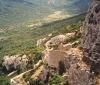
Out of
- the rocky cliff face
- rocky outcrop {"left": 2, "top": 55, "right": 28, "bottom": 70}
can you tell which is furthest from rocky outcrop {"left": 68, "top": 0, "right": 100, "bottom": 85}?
rocky outcrop {"left": 2, "top": 55, "right": 28, "bottom": 70}

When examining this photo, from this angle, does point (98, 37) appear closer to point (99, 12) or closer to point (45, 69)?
point (99, 12)

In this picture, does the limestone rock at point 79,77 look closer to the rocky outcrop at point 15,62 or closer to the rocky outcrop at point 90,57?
the rocky outcrop at point 90,57

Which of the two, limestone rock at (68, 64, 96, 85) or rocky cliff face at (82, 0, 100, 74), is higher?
rocky cliff face at (82, 0, 100, 74)

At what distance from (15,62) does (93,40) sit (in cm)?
7093

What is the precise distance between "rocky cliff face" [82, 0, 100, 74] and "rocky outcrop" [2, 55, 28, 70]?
59329 mm

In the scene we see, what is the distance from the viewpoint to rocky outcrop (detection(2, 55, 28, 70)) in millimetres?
92650

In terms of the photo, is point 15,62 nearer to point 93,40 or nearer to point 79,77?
point 79,77

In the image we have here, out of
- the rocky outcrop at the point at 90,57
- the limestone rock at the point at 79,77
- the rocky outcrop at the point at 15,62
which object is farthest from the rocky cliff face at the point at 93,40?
the rocky outcrop at the point at 15,62

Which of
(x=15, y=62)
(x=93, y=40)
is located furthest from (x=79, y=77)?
(x=15, y=62)

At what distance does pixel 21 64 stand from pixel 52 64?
52.3m

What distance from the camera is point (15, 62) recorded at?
324 ft

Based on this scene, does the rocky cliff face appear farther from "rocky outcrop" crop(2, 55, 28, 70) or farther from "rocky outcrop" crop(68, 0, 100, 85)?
"rocky outcrop" crop(2, 55, 28, 70)

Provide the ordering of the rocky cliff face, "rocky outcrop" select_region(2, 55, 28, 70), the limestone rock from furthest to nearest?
"rocky outcrop" select_region(2, 55, 28, 70)
the rocky cliff face
the limestone rock

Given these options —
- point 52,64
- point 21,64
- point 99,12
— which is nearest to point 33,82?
point 52,64
